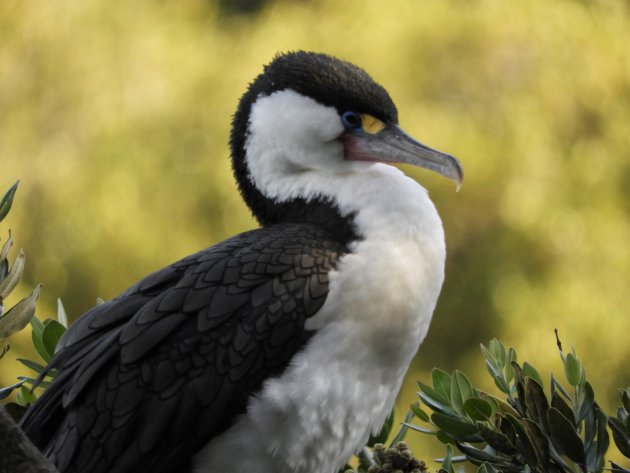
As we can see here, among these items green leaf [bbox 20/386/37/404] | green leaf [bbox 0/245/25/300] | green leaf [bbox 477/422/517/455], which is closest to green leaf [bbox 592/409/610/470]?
green leaf [bbox 477/422/517/455]

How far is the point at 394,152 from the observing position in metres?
1.92

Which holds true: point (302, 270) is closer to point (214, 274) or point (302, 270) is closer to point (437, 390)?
point (214, 274)

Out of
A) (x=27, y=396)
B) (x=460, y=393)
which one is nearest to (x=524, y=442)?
(x=460, y=393)

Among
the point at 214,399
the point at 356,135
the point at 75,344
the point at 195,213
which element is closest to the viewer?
the point at 214,399

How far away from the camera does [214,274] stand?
171 cm

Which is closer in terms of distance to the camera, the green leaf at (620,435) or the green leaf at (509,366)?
the green leaf at (620,435)

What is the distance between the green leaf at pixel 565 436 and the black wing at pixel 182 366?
0.40 meters

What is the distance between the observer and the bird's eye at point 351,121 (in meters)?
1.92

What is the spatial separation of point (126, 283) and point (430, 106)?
4.83ft

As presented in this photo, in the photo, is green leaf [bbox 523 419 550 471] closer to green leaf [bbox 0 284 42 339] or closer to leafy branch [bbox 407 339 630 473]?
leafy branch [bbox 407 339 630 473]

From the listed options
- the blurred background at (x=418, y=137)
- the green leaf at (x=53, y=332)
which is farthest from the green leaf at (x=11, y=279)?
the blurred background at (x=418, y=137)

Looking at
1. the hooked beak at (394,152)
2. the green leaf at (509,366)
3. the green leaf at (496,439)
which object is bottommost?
the green leaf at (496,439)

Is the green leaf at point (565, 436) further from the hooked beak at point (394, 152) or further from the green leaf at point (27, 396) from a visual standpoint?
the green leaf at point (27, 396)

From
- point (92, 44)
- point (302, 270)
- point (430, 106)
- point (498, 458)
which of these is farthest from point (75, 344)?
point (92, 44)
